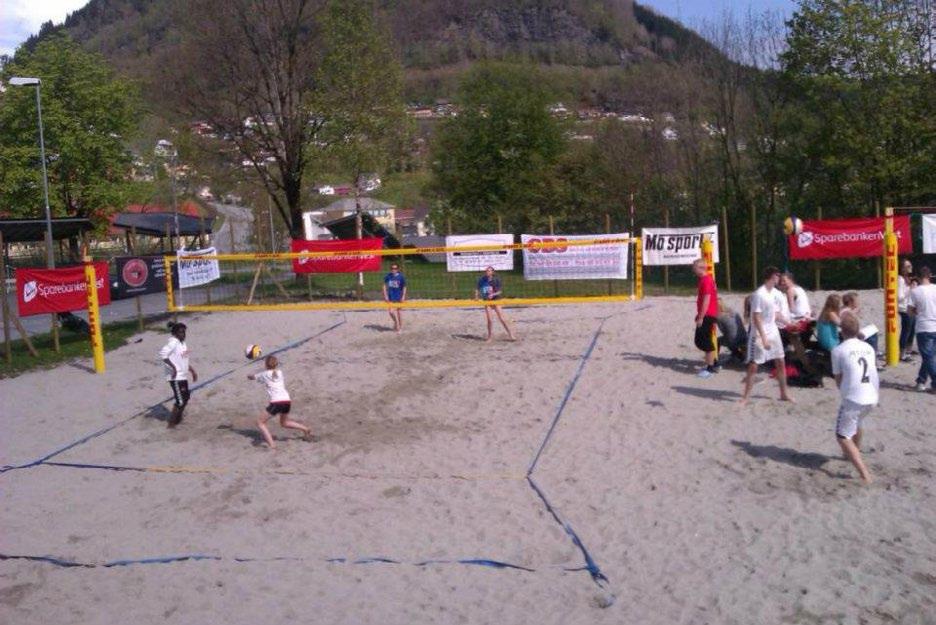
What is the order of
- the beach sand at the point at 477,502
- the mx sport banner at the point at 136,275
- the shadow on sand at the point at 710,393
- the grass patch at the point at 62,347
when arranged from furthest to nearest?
the mx sport banner at the point at 136,275, the grass patch at the point at 62,347, the shadow on sand at the point at 710,393, the beach sand at the point at 477,502

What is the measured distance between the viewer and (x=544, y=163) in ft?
124

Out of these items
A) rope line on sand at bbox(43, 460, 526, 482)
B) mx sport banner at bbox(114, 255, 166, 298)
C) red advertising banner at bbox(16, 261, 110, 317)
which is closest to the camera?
rope line on sand at bbox(43, 460, 526, 482)

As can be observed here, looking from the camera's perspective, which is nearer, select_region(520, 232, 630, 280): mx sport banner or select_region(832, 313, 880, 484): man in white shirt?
select_region(832, 313, 880, 484): man in white shirt

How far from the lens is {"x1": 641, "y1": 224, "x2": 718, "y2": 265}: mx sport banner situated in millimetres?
20141

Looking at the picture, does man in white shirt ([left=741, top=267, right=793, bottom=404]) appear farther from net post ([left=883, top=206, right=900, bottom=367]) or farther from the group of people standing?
net post ([left=883, top=206, right=900, bottom=367])

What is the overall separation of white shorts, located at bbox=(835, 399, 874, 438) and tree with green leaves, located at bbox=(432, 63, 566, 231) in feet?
97.5

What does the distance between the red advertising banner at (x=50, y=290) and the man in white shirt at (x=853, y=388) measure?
1325 centimetres

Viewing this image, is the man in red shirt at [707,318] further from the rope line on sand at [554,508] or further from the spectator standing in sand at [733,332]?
the rope line on sand at [554,508]

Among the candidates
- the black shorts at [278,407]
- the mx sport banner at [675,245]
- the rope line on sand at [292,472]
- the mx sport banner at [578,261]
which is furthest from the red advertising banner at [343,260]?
the rope line on sand at [292,472]

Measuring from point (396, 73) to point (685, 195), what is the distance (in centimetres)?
1279

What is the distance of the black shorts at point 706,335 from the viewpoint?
12.6 m

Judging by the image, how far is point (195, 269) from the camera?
69.2ft

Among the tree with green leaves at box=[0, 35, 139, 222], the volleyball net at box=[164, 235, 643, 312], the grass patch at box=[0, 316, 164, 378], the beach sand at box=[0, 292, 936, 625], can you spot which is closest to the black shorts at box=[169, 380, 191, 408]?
the beach sand at box=[0, 292, 936, 625]

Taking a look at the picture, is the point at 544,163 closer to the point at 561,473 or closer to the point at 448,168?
the point at 448,168
